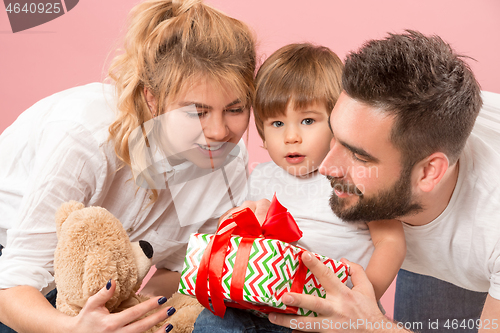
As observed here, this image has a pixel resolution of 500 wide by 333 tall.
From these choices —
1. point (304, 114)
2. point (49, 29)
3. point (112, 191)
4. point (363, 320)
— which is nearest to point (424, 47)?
point (304, 114)

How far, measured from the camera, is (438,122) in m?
0.96

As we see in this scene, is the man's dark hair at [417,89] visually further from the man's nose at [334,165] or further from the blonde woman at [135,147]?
the blonde woman at [135,147]

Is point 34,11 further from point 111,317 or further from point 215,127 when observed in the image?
point 111,317

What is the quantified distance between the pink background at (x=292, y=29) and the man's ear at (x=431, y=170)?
0.78 metres

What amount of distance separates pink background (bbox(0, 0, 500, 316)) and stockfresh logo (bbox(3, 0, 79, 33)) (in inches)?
1.0

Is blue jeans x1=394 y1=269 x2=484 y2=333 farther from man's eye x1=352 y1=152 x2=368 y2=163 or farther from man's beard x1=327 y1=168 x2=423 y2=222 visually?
man's eye x1=352 y1=152 x2=368 y2=163

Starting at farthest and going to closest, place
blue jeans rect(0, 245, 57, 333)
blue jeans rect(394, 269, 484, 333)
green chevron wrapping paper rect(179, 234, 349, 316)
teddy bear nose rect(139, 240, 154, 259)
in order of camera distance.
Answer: blue jeans rect(394, 269, 484, 333) < blue jeans rect(0, 245, 57, 333) < teddy bear nose rect(139, 240, 154, 259) < green chevron wrapping paper rect(179, 234, 349, 316)

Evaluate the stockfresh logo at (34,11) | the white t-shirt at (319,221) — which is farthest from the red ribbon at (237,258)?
the stockfresh logo at (34,11)

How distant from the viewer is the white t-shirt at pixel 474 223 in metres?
1.10

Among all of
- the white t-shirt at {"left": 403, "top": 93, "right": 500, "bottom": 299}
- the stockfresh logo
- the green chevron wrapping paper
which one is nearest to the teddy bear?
the green chevron wrapping paper

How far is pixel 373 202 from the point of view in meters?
1.01

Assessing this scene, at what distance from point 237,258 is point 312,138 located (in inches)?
16.5

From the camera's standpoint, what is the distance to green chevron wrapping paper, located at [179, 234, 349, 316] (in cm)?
76

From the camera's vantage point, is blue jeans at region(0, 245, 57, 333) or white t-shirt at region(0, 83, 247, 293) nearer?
white t-shirt at region(0, 83, 247, 293)
